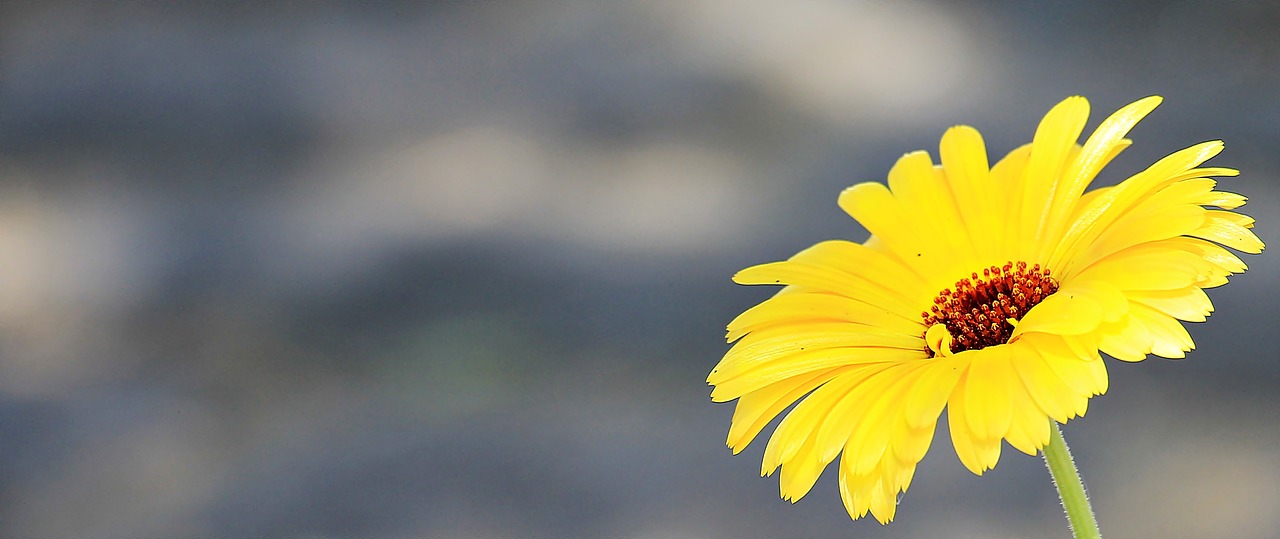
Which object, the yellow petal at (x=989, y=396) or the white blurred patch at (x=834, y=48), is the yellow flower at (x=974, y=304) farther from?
the white blurred patch at (x=834, y=48)

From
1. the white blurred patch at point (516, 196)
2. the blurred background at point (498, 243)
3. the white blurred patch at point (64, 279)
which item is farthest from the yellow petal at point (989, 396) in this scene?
the white blurred patch at point (64, 279)

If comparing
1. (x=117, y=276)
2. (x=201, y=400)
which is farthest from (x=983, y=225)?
(x=117, y=276)

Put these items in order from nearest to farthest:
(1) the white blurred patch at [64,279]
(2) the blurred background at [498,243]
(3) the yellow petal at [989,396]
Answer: (3) the yellow petal at [989,396], (2) the blurred background at [498,243], (1) the white blurred patch at [64,279]

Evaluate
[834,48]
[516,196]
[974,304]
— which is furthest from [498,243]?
[974,304]

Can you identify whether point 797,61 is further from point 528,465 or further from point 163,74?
point 163,74

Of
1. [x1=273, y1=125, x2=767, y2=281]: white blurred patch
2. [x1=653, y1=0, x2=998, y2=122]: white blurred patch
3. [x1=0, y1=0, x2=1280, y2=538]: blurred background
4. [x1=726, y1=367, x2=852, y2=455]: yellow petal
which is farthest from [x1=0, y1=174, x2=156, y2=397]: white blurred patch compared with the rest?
[x1=726, y1=367, x2=852, y2=455]: yellow petal

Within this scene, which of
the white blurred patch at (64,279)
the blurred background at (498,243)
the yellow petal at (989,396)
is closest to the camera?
the yellow petal at (989,396)

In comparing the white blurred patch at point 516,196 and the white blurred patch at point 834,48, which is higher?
the white blurred patch at point 834,48
